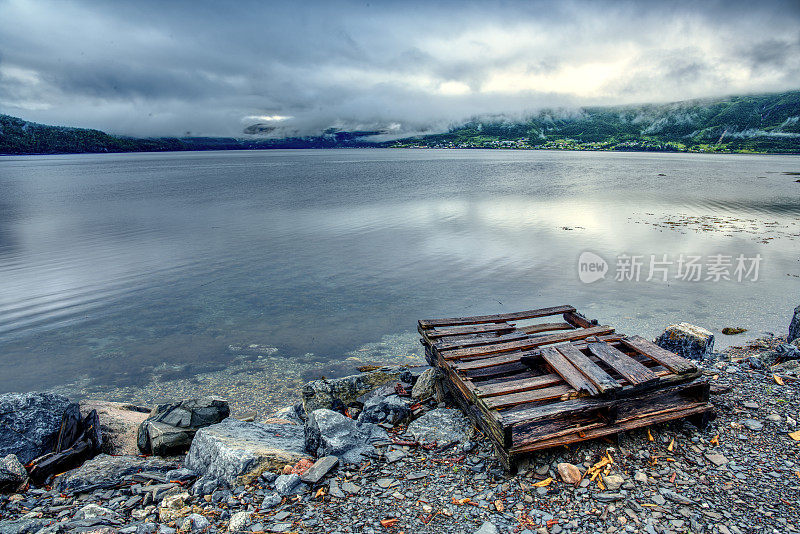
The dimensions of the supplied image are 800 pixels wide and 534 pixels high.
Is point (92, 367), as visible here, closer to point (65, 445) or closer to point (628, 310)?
point (65, 445)

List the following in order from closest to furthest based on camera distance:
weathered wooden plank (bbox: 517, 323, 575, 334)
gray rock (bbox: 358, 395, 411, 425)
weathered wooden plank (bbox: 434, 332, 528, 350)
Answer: gray rock (bbox: 358, 395, 411, 425) < weathered wooden plank (bbox: 434, 332, 528, 350) < weathered wooden plank (bbox: 517, 323, 575, 334)

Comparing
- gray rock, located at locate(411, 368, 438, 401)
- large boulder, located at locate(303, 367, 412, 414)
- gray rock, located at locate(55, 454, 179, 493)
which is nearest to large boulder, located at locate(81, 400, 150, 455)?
gray rock, located at locate(55, 454, 179, 493)

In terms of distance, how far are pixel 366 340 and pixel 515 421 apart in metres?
8.42

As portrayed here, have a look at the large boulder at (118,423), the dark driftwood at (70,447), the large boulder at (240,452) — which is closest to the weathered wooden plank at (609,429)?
the large boulder at (240,452)

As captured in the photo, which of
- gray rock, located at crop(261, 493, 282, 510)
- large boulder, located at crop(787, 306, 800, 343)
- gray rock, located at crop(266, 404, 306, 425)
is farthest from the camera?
large boulder, located at crop(787, 306, 800, 343)

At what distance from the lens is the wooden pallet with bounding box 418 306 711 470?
586 centimetres

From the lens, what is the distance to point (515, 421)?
5.69 metres

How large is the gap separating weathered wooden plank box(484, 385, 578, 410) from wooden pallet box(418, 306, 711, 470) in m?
0.01

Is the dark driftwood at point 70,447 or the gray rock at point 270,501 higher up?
the gray rock at point 270,501

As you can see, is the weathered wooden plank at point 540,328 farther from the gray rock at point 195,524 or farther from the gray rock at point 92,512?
the gray rock at point 92,512

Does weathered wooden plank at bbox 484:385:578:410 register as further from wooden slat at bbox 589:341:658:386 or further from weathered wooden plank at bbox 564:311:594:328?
weathered wooden plank at bbox 564:311:594:328

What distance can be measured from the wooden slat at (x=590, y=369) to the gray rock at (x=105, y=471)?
6.76m

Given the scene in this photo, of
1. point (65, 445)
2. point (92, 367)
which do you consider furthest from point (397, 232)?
point (65, 445)

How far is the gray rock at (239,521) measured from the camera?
4.99m
